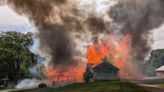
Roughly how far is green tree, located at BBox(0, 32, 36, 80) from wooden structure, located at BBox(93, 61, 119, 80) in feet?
67.8

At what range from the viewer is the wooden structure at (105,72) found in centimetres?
10094

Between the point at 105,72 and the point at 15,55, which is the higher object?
the point at 15,55

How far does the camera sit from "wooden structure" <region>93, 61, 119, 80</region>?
101 metres

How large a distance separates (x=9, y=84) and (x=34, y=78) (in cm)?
1538

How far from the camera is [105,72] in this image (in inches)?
4070

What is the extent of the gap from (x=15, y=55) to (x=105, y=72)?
26099 millimetres

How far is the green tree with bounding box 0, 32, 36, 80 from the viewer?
100750 millimetres

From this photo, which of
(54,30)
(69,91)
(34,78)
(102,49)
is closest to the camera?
(69,91)

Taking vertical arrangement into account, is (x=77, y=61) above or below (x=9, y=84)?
above

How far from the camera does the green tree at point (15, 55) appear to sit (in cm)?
10075

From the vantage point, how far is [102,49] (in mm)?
124875

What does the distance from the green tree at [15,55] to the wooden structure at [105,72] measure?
2065cm

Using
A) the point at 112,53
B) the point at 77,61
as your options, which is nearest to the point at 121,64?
the point at 112,53

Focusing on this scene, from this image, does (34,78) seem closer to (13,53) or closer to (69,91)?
(13,53)
